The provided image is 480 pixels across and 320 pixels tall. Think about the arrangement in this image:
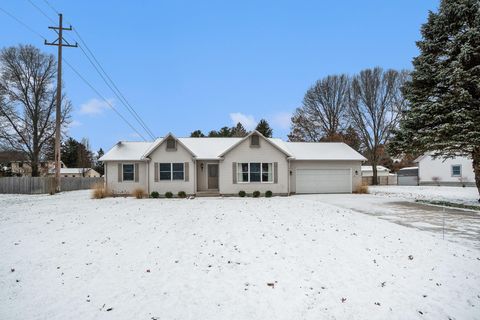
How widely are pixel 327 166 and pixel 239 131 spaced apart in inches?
1223

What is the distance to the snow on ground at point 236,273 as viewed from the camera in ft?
14.9

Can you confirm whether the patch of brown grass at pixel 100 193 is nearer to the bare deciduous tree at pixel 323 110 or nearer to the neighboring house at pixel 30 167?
the neighboring house at pixel 30 167

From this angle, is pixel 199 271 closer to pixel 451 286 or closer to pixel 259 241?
pixel 259 241

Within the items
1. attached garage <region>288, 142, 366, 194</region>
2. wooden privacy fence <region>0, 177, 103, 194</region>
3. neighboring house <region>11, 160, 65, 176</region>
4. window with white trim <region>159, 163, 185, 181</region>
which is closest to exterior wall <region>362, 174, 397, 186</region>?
attached garage <region>288, 142, 366, 194</region>

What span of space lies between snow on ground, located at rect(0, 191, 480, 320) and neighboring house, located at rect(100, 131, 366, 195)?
12.0m

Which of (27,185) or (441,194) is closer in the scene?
(441,194)

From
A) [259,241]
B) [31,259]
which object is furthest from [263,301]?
[31,259]

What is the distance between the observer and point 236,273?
5.82 meters

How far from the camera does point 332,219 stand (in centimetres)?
1111

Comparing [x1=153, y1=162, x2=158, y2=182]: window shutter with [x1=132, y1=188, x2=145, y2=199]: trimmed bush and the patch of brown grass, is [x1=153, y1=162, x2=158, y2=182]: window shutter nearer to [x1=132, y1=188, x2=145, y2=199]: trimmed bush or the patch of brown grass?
[x1=132, y1=188, x2=145, y2=199]: trimmed bush

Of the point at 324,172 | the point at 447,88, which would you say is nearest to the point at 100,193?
the point at 324,172

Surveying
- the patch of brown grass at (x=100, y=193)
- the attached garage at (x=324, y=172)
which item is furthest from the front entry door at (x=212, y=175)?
the patch of brown grass at (x=100, y=193)

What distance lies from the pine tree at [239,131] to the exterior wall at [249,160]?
29.6 metres

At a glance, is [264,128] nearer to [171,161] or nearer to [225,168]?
[225,168]
